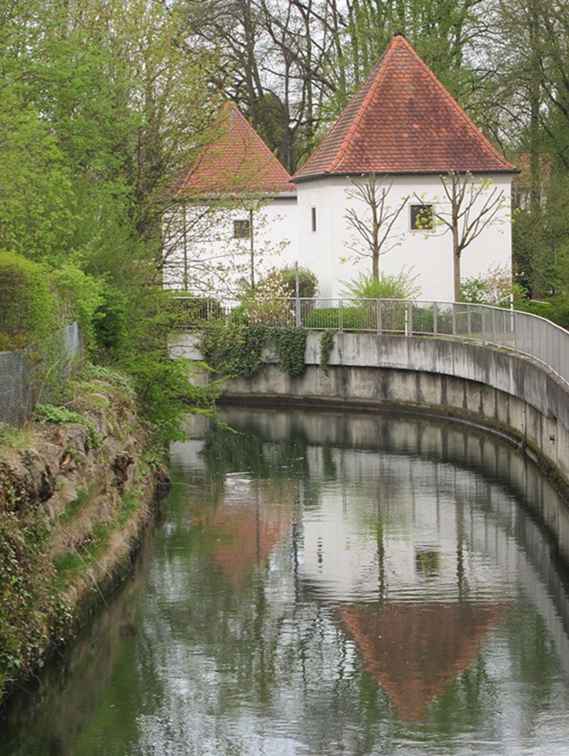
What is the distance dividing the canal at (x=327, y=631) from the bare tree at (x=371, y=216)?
1711 centimetres

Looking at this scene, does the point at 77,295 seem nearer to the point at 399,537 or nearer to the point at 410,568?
the point at 399,537

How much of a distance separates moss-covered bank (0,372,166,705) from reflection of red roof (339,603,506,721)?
350 cm

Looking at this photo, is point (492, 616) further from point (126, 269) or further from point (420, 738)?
point (126, 269)

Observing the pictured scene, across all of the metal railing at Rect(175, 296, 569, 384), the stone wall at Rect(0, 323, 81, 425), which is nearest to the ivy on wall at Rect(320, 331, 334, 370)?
the metal railing at Rect(175, 296, 569, 384)

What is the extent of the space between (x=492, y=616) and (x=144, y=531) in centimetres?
739

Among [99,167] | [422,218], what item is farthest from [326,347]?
[99,167]

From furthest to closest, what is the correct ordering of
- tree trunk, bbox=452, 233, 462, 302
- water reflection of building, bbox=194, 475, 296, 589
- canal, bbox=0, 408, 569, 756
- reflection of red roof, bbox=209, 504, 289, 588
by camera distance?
tree trunk, bbox=452, 233, 462, 302 → water reflection of building, bbox=194, 475, 296, 589 → reflection of red roof, bbox=209, 504, 289, 588 → canal, bbox=0, 408, 569, 756

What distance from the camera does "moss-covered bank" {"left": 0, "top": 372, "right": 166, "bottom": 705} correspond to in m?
18.5

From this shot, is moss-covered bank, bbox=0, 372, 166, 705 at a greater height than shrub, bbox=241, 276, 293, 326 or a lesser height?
lesser

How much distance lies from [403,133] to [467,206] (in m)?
3.32

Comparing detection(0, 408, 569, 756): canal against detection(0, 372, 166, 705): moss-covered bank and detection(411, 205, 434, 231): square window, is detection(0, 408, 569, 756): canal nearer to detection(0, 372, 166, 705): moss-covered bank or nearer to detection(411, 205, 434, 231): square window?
detection(0, 372, 166, 705): moss-covered bank

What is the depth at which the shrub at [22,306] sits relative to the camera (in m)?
23.1

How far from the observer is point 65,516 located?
22.4m

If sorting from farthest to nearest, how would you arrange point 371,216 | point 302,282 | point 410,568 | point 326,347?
point 302,282
point 371,216
point 326,347
point 410,568
